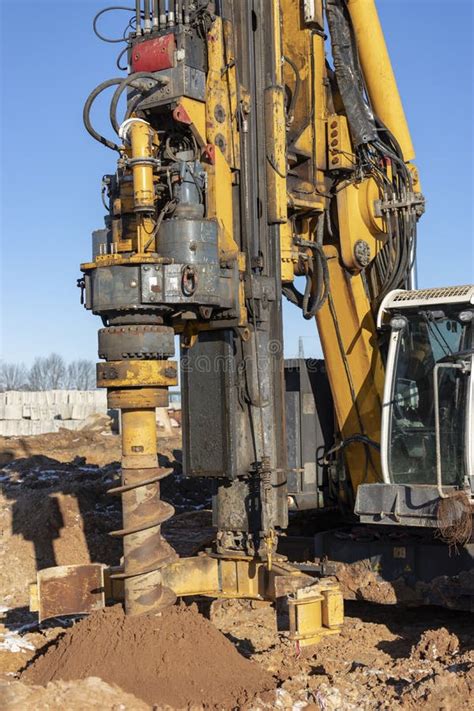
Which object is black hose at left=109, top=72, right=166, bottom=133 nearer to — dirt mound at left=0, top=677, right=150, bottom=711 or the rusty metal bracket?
the rusty metal bracket

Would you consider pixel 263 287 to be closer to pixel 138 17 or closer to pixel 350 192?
pixel 350 192

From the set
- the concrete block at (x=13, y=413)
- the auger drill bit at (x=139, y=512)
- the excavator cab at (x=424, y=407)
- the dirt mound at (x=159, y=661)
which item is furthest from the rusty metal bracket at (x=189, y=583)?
the concrete block at (x=13, y=413)

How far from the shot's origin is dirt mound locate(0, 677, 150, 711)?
588cm

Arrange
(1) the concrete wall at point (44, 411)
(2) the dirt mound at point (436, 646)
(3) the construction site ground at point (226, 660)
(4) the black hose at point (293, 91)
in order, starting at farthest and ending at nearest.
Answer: (1) the concrete wall at point (44, 411)
(4) the black hose at point (293, 91)
(2) the dirt mound at point (436, 646)
(3) the construction site ground at point (226, 660)

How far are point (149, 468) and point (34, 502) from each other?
573 centimetres

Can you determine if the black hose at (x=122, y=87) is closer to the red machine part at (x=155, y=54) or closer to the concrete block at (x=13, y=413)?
the red machine part at (x=155, y=54)

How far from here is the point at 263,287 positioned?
26.1 ft

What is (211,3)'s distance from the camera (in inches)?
312

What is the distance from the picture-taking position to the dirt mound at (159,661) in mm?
6379

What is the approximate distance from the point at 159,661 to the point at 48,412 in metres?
31.3

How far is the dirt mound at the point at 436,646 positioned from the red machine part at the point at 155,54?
15.4 ft

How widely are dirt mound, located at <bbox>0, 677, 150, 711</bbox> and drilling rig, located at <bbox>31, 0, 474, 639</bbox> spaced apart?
0.94 meters

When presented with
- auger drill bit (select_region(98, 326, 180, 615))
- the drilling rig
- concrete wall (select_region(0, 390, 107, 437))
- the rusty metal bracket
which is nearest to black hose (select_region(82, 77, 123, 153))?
the drilling rig

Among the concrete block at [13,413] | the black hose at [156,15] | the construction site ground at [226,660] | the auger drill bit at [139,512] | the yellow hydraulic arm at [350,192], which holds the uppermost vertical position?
the black hose at [156,15]
